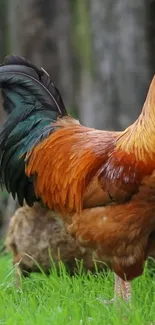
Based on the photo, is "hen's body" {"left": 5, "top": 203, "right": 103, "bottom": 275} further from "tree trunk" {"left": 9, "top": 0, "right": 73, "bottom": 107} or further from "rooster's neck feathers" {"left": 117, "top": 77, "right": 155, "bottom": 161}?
"tree trunk" {"left": 9, "top": 0, "right": 73, "bottom": 107}

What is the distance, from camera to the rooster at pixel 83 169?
15.6 ft

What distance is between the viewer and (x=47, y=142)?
212 inches

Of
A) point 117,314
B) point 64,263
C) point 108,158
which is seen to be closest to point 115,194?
point 108,158

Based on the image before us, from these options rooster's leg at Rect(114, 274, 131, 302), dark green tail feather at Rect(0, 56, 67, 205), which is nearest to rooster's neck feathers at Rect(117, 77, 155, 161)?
dark green tail feather at Rect(0, 56, 67, 205)

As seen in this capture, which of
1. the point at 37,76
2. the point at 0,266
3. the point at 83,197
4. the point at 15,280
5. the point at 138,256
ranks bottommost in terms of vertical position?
the point at 0,266

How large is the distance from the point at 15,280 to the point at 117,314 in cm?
142

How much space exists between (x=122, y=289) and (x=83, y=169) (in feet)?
2.83

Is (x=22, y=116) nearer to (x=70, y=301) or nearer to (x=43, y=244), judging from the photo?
(x=43, y=244)

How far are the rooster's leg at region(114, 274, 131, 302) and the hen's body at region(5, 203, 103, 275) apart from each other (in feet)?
1.59

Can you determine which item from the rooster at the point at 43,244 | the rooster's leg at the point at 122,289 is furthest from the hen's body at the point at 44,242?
the rooster's leg at the point at 122,289

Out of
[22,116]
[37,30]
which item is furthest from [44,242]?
[37,30]

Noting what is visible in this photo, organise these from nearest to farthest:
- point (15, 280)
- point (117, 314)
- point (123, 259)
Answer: point (117, 314) < point (123, 259) < point (15, 280)

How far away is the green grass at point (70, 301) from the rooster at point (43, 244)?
0.35ft

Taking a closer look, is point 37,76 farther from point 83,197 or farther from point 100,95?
point 100,95
